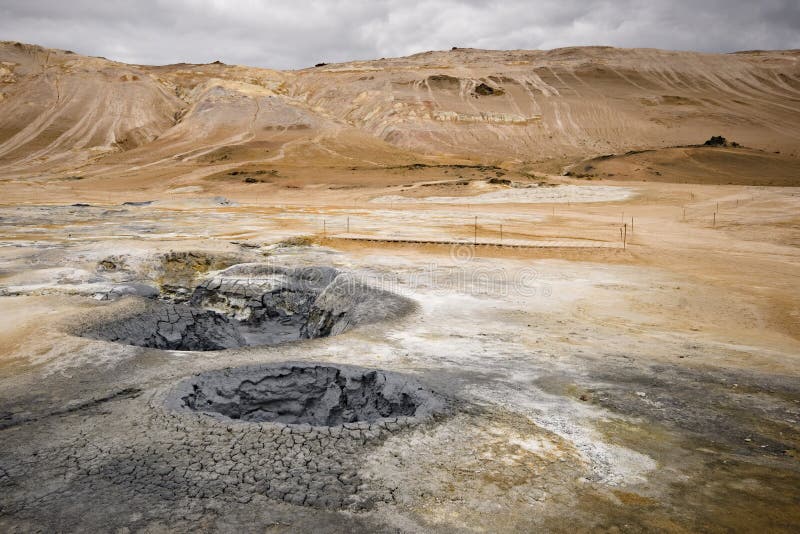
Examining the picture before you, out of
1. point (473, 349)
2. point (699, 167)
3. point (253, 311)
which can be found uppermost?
point (699, 167)

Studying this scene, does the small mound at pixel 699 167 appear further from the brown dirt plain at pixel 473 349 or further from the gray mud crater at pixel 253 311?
the gray mud crater at pixel 253 311

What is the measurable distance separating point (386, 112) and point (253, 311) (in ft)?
181

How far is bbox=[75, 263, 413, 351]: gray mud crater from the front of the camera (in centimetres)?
901

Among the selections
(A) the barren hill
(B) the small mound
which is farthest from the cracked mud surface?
(A) the barren hill

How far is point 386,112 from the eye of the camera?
209 ft

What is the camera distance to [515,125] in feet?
200

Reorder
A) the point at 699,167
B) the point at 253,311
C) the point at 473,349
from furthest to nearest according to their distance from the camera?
the point at 699,167
the point at 253,311
the point at 473,349

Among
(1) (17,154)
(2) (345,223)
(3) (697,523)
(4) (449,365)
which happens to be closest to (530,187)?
(2) (345,223)

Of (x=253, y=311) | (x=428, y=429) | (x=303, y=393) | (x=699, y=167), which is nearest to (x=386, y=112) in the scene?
(x=699, y=167)

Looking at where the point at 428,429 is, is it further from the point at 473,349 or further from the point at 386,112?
the point at 386,112

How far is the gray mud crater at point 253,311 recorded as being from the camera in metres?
9.01

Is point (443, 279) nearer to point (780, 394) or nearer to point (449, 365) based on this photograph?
point (449, 365)

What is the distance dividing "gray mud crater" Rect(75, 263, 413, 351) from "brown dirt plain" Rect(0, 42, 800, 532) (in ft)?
2.22

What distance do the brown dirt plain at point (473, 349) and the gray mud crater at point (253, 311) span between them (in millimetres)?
677
